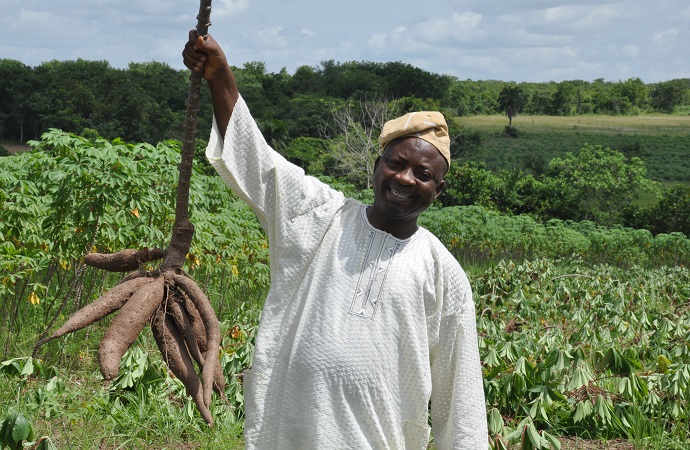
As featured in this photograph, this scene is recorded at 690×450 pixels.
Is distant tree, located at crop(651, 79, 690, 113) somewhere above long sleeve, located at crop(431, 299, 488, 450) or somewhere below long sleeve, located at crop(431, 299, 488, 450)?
above

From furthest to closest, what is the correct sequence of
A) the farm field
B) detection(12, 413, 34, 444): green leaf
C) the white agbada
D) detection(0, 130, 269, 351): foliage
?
detection(0, 130, 269, 351): foliage < the farm field < detection(12, 413, 34, 444): green leaf < the white agbada

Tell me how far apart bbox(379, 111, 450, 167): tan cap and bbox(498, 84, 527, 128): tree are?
60046 mm

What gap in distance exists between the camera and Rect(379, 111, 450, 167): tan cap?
2.02 meters

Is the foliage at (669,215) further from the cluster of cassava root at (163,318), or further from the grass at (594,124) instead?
the grass at (594,124)

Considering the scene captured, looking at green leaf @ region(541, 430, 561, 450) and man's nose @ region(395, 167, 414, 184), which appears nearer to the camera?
man's nose @ region(395, 167, 414, 184)

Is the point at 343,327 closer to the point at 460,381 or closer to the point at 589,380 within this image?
the point at 460,381

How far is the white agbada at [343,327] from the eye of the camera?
6.39 feet

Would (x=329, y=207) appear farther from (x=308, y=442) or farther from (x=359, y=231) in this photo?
(x=308, y=442)

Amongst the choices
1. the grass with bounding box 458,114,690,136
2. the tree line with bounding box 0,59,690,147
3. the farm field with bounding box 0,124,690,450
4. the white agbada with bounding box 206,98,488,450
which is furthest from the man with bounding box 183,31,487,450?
the grass with bounding box 458,114,690,136

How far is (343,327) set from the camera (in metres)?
1.96

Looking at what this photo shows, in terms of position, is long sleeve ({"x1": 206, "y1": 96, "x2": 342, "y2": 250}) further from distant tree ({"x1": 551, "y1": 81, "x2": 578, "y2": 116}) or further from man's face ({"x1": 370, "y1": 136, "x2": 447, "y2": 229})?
distant tree ({"x1": 551, "y1": 81, "x2": 578, "y2": 116})

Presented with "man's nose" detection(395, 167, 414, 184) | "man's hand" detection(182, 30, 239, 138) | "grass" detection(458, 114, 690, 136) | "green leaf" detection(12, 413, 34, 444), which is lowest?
"grass" detection(458, 114, 690, 136)

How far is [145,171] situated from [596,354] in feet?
8.43

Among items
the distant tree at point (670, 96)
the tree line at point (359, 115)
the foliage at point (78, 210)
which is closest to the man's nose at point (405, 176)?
the foliage at point (78, 210)
